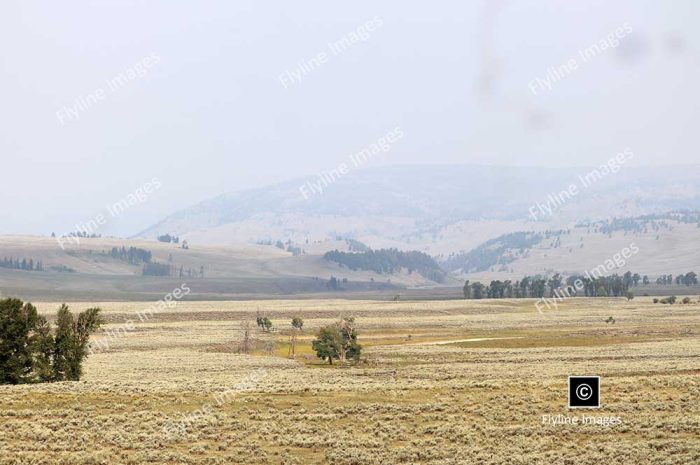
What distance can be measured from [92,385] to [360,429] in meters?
19.5

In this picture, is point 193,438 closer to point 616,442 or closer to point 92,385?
point 92,385

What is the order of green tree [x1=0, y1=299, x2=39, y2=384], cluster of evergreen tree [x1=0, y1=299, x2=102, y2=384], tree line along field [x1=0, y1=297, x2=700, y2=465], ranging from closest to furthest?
tree line along field [x1=0, y1=297, x2=700, y2=465]
green tree [x1=0, y1=299, x2=39, y2=384]
cluster of evergreen tree [x1=0, y1=299, x2=102, y2=384]

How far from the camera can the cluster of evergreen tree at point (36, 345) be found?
62531 mm

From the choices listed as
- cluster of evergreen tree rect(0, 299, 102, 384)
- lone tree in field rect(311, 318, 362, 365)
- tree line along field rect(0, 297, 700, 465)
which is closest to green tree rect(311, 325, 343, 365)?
lone tree in field rect(311, 318, 362, 365)

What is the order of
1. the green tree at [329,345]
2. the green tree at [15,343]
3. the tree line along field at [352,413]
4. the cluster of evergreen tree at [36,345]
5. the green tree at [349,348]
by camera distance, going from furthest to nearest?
the green tree at [349,348], the green tree at [329,345], the cluster of evergreen tree at [36,345], the green tree at [15,343], the tree line along field at [352,413]

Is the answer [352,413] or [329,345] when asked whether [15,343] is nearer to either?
[352,413]

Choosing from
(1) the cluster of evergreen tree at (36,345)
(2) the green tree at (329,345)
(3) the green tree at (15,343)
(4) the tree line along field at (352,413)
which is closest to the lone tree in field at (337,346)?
(2) the green tree at (329,345)

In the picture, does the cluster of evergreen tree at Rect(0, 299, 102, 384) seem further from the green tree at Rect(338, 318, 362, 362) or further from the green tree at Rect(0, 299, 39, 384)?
the green tree at Rect(338, 318, 362, 362)

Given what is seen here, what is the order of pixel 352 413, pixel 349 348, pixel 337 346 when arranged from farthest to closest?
pixel 349 348, pixel 337 346, pixel 352 413

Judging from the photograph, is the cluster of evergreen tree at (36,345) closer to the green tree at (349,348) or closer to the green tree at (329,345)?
the green tree at (329,345)

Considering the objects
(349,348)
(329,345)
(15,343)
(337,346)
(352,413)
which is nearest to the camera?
(352,413)

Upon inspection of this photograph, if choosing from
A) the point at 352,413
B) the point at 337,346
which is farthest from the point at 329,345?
the point at 352,413

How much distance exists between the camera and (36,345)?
6381 cm

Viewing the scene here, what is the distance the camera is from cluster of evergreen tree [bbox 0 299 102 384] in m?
62.5
